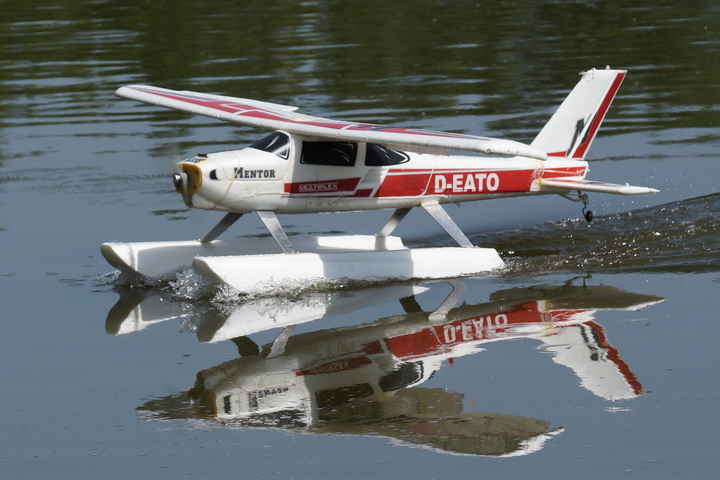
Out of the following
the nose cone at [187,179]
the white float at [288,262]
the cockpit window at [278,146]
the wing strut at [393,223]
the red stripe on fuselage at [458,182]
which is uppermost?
the cockpit window at [278,146]

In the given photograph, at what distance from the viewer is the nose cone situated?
1070 centimetres

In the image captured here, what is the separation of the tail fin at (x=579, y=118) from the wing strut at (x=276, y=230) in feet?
11.4

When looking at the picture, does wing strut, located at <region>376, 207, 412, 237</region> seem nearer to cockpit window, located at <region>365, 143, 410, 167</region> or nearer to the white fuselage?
the white fuselage

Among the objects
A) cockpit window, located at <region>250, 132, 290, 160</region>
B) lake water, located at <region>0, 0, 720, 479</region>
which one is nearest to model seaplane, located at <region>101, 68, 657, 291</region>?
cockpit window, located at <region>250, 132, 290, 160</region>

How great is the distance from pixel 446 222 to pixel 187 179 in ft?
9.85

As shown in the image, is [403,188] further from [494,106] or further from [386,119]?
[494,106]

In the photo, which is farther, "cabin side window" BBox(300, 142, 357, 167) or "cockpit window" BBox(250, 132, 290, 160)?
"cabin side window" BBox(300, 142, 357, 167)

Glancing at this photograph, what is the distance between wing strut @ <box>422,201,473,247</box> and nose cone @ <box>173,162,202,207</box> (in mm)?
2782

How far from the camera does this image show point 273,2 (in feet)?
133

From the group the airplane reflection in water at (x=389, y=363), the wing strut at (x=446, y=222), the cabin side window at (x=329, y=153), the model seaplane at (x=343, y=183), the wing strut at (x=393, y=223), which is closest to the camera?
the airplane reflection in water at (x=389, y=363)

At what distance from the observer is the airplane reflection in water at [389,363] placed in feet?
24.1

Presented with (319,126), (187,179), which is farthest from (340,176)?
(187,179)

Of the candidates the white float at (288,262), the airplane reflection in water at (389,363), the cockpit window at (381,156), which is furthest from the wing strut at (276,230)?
the cockpit window at (381,156)

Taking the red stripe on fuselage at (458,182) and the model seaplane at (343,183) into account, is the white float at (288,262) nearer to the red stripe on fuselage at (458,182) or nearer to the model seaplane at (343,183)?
the model seaplane at (343,183)
